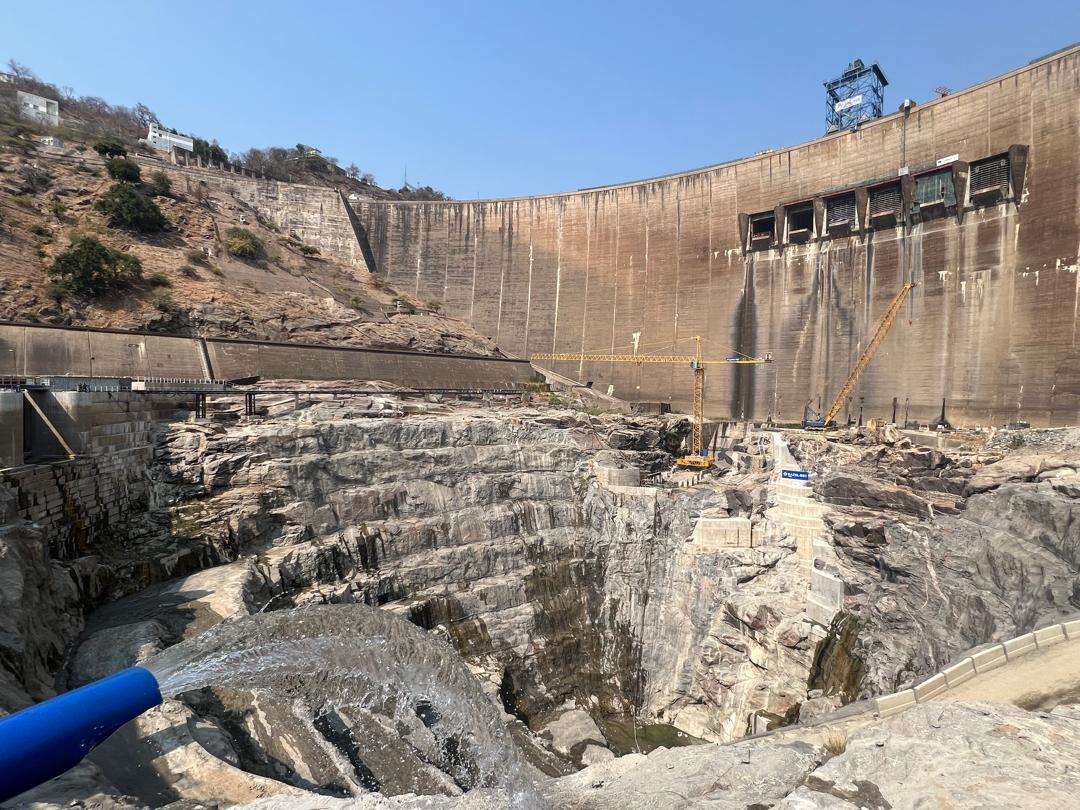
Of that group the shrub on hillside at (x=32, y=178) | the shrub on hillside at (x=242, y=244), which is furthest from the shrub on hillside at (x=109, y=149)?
the shrub on hillside at (x=242, y=244)

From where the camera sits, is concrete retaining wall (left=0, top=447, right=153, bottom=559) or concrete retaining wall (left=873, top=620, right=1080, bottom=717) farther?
concrete retaining wall (left=0, top=447, right=153, bottom=559)

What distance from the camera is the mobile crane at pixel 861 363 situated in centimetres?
3675

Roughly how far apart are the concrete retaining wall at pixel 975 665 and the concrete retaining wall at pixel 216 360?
3218 cm

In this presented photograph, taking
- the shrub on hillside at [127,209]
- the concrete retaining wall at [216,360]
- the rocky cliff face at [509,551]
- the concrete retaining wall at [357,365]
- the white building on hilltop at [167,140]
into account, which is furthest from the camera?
the white building on hilltop at [167,140]

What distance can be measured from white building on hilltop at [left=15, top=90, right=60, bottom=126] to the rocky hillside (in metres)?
20.5

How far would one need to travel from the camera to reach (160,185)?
4394cm

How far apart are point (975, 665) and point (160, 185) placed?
Result: 54542 mm

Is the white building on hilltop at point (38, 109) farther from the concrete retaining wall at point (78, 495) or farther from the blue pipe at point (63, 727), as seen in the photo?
the blue pipe at point (63, 727)

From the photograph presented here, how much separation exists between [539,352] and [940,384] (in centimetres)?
2951

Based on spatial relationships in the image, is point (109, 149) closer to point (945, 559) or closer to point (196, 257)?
point (196, 257)

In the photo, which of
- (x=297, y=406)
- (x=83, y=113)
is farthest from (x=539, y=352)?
(x=83, y=113)

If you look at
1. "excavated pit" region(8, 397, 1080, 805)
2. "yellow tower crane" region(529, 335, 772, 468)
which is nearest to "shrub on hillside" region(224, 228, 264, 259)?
"excavated pit" region(8, 397, 1080, 805)

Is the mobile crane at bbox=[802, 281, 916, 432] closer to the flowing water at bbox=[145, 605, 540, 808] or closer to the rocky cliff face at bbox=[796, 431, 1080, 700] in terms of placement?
the rocky cliff face at bbox=[796, 431, 1080, 700]

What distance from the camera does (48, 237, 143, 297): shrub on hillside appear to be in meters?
32.4
